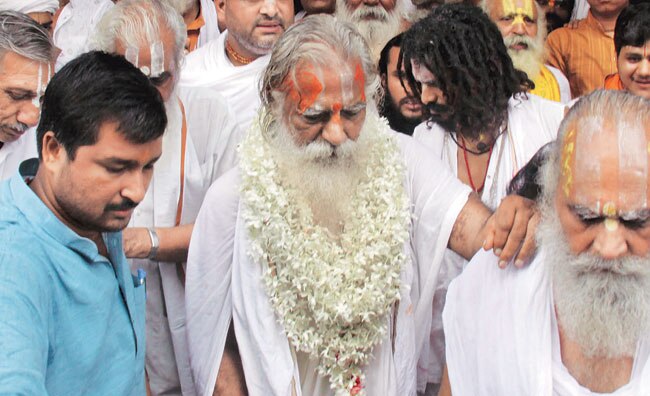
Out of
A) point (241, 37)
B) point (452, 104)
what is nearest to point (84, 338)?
point (452, 104)

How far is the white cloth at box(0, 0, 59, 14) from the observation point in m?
4.95

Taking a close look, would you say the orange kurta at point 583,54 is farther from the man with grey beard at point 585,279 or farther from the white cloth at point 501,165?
the man with grey beard at point 585,279

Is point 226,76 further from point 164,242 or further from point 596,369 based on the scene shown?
point 596,369

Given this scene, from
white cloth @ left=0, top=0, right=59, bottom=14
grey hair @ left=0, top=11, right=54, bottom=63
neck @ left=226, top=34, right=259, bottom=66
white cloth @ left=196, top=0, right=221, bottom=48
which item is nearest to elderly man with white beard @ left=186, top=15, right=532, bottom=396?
grey hair @ left=0, top=11, right=54, bottom=63

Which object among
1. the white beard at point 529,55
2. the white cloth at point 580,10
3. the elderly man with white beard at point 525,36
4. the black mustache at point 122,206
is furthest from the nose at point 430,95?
the white cloth at point 580,10

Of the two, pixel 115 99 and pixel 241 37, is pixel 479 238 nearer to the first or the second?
pixel 115 99

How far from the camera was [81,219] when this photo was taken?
7.48 feet

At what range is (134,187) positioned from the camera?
230 centimetres

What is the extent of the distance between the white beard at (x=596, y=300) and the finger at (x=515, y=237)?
2.8 inches

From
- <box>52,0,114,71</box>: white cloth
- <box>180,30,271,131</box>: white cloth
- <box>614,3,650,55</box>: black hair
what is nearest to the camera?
<box>180,30,271,131</box>: white cloth

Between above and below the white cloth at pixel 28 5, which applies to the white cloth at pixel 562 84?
below

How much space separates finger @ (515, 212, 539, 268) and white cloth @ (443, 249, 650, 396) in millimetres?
34

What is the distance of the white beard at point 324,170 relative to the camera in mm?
3064

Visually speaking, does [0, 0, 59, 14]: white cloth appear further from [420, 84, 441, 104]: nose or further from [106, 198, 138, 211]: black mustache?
[106, 198, 138, 211]: black mustache
